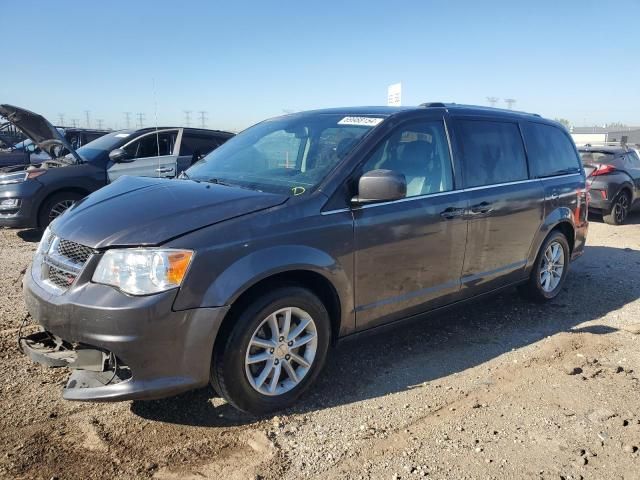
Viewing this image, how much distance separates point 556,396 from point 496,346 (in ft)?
2.82

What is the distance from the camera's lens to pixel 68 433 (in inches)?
114

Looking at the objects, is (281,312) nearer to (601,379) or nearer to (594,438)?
(594,438)

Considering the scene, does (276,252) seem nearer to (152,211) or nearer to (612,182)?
(152,211)

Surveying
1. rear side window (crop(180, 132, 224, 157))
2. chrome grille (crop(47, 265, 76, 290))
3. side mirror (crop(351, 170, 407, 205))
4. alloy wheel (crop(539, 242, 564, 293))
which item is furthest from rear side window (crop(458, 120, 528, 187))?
rear side window (crop(180, 132, 224, 157))

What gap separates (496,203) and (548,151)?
4.34ft

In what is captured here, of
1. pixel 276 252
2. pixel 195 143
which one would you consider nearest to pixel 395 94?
pixel 195 143

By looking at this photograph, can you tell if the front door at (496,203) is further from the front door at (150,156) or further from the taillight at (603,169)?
the taillight at (603,169)

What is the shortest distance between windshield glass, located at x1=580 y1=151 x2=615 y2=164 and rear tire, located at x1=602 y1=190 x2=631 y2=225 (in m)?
0.77

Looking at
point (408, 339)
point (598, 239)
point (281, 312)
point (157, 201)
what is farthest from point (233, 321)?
point (598, 239)

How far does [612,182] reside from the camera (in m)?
10.6

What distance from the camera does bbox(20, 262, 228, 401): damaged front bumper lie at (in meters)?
2.65

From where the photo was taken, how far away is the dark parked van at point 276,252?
2719 millimetres

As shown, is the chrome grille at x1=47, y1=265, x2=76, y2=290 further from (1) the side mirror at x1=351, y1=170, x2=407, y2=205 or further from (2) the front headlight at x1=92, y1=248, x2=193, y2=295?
(1) the side mirror at x1=351, y1=170, x2=407, y2=205

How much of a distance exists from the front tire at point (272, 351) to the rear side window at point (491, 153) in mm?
1811
